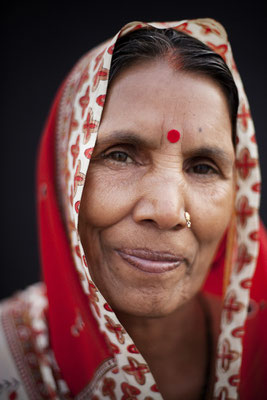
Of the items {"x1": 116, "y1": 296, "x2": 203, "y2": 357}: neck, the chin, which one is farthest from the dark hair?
{"x1": 116, "y1": 296, "x2": 203, "y2": 357}: neck

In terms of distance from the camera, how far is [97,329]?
1.63m

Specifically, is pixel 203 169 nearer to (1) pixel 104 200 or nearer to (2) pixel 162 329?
(1) pixel 104 200

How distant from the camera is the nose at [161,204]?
123 cm

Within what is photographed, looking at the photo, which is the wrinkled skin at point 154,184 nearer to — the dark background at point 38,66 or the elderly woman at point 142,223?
the elderly woman at point 142,223

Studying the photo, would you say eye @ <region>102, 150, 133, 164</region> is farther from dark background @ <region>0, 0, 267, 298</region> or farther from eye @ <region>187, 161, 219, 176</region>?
dark background @ <region>0, 0, 267, 298</region>

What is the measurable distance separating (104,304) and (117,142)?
26.7 inches

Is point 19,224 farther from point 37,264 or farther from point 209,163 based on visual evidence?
point 209,163

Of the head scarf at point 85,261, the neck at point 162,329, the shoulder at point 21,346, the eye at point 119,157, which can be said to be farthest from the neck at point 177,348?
the eye at point 119,157

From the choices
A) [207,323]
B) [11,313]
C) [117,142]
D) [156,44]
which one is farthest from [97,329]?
[156,44]

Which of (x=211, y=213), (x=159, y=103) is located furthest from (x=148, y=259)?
(x=159, y=103)

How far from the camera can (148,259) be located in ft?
4.32

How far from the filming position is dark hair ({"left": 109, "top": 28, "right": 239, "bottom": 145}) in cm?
137

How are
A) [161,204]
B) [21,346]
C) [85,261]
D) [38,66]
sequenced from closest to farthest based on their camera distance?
[161,204] → [85,261] → [21,346] → [38,66]

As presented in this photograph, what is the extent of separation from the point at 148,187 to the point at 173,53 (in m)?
0.61
